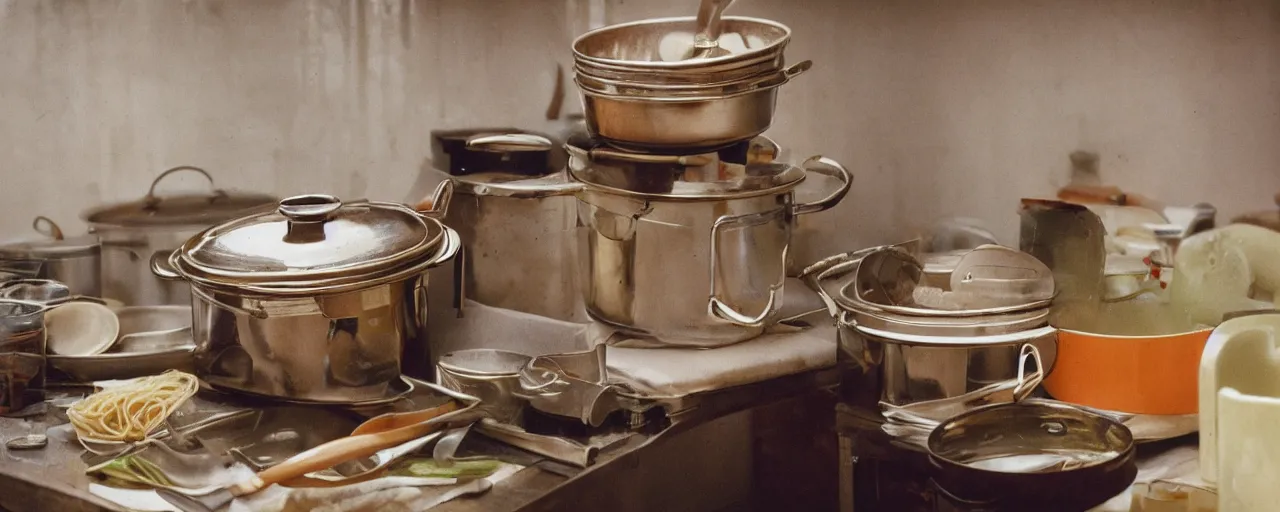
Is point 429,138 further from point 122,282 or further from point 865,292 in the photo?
point 865,292

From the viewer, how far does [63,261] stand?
2203 mm

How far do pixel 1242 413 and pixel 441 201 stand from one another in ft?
4.32

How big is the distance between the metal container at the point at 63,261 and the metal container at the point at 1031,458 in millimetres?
1533

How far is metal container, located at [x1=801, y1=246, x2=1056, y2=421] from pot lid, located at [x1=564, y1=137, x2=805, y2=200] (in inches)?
9.6

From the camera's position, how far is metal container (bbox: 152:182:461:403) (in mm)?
1746

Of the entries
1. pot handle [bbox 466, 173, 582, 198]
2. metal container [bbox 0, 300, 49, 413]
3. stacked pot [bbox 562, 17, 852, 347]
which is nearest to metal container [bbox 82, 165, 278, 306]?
metal container [bbox 0, 300, 49, 413]

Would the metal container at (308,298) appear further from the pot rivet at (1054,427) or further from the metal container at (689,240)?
the pot rivet at (1054,427)

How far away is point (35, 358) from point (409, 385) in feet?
1.90

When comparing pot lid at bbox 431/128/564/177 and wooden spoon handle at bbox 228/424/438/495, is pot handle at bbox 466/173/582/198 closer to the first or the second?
pot lid at bbox 431/128/564/177

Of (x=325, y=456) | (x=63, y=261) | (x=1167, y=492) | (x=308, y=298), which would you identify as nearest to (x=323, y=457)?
(x=325, y=456)

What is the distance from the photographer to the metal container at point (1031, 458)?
1.48 meters

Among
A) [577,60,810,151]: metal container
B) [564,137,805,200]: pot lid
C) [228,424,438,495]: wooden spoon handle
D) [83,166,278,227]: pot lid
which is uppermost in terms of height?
[577,60,810,151]: metal container

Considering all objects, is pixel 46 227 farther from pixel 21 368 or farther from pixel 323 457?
pixel 323 457

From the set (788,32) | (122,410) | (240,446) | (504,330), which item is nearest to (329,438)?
(240,446)
